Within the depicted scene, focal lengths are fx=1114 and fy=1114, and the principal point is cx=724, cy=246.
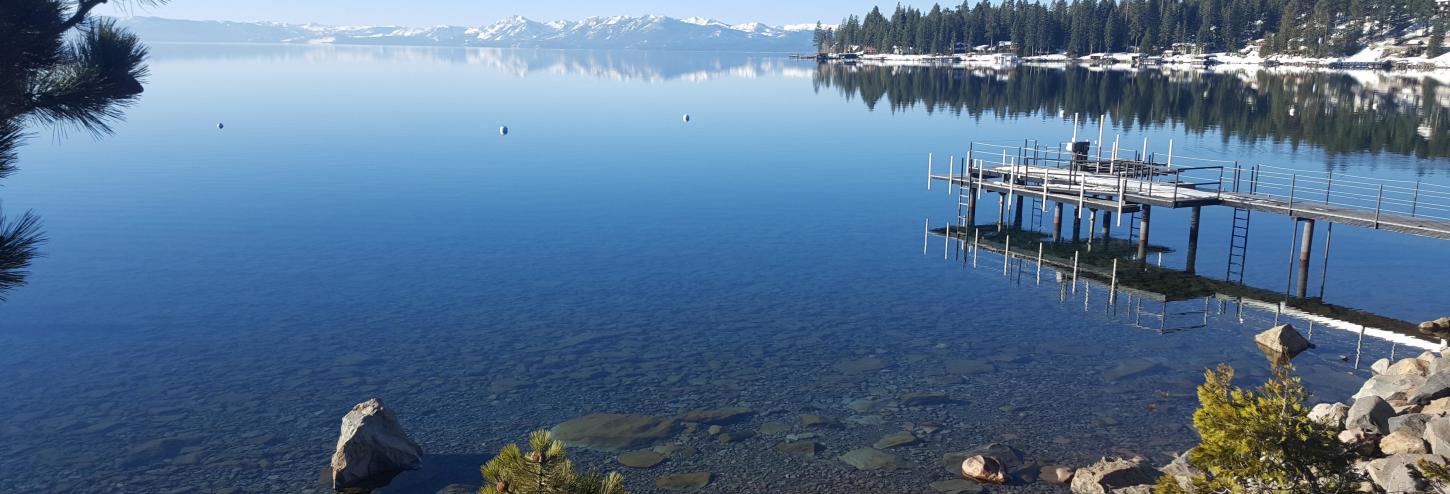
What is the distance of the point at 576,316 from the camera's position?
31.2m

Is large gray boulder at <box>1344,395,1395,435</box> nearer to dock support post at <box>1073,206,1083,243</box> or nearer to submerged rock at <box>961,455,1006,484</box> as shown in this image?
submerged rock at <box>961,455,1006,484</box>

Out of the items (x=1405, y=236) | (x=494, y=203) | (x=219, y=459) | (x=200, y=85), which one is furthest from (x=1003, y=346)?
(x=200, y=85)

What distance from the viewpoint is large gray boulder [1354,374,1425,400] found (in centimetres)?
2183

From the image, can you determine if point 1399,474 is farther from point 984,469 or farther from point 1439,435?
point 984,469

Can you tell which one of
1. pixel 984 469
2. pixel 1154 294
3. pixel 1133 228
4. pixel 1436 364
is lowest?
pixel 984 469

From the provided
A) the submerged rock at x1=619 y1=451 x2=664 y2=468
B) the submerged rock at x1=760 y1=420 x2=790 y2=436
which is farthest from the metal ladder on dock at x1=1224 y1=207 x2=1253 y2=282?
the submerged rock at x1=619 y1=451 x2=664 y2=468

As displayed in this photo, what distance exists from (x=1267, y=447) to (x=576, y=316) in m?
22.2

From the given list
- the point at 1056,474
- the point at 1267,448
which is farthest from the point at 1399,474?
the point at 1056,474

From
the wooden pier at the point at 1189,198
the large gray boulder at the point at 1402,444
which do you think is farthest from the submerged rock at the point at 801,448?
the wooden pier at the point at 1189,198

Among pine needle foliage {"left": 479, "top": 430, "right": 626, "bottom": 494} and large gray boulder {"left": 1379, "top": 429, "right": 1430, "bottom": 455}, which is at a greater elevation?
pine needle foliage {"left": 479, "top": 430, "right": 626, "bottom": 494}

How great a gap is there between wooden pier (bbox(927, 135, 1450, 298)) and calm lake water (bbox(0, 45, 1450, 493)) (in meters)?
1.57

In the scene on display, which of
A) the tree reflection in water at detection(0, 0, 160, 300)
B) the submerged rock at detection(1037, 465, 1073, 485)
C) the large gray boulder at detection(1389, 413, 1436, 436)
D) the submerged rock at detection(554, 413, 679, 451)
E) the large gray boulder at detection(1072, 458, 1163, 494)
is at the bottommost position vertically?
the submerged rock at detection(554, 413, 679, 451)

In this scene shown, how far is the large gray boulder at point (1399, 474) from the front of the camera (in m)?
12.4

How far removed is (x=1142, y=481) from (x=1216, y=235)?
2872cm
